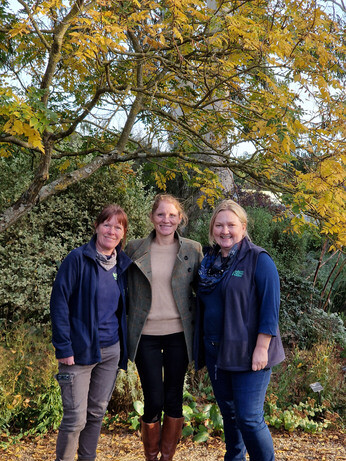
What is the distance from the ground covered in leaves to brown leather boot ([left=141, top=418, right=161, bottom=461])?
51cm

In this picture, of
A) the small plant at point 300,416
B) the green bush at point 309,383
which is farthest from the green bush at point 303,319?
the small plant at point 300,416

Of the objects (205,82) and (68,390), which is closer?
(68,390)

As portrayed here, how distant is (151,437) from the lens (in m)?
2.75

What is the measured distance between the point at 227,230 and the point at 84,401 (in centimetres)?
129

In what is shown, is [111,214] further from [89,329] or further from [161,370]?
[161,370]

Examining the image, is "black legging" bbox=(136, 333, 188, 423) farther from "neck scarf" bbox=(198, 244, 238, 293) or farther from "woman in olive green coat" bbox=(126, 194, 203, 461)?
"neck scarf" bbox=(198, 244, 238, 293)

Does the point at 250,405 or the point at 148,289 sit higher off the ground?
the point at 148,289

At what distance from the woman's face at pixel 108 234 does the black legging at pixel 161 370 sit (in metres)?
0.62

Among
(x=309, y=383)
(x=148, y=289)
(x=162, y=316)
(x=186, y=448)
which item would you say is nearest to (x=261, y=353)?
(x=162, y=316)

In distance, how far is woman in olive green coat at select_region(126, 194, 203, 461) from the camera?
103 inches

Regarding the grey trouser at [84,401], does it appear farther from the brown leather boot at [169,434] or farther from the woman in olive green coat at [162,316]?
the brown leather boot at [169,434]

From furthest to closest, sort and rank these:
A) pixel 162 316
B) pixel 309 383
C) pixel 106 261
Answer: pixel 309 383, pixel 162 316, pixel 106 261

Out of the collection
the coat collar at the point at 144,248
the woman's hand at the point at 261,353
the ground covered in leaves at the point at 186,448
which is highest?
the coat collar at the point at 144,248

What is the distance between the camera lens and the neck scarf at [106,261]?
2.47 m
